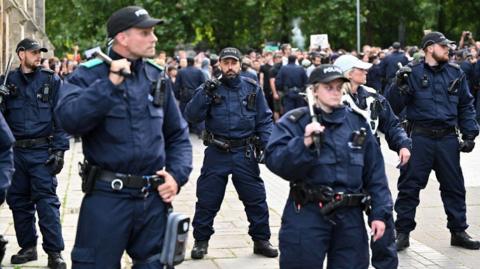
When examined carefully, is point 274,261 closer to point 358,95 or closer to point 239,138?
point 239,138

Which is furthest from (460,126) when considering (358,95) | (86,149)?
(86,149)

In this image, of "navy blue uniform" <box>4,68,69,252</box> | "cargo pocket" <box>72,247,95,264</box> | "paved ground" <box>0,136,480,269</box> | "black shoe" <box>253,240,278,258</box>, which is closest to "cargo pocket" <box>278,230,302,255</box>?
"cargo pocket" <box>72,247,95,264</box>

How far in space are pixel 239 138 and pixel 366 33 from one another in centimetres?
3300

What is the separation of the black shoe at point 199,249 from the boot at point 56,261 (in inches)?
48.4

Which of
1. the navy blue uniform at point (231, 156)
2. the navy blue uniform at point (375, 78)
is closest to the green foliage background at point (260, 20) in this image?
the navy blue uniform at point (375, 78)

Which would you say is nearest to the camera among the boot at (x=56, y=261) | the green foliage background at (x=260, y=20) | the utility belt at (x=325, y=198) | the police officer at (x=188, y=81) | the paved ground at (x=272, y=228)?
the utility belt at (x=325, y=198)

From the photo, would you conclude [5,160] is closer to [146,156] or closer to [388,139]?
[146,156]

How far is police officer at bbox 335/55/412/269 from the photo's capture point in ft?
20.9

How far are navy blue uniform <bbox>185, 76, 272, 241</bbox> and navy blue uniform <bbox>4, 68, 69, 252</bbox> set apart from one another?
1.32 metres

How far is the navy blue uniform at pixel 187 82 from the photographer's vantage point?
19.5 m

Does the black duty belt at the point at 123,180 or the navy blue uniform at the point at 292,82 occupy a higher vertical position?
the black duty belt at the point at 123,180

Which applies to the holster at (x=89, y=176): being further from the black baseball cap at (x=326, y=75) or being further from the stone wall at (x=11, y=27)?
the stone wall at (x=11, y=27)

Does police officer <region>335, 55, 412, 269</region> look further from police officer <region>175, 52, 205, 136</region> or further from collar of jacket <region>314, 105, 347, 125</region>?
police officer <region>175, 52, 205, 136</region>

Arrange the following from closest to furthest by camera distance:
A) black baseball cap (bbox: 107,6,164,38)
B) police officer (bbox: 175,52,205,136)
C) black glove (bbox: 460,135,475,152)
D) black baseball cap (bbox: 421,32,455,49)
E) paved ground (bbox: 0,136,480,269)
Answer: black baseball cap (bbox: 107,6,164,38)
paved ground (bbox: 0,136,480,269)
black baseball cap (bbox: 421,32,455,49)
black glove (bbox: 460,135,475,152)
police officer (bbox: 175,52,205,136)
